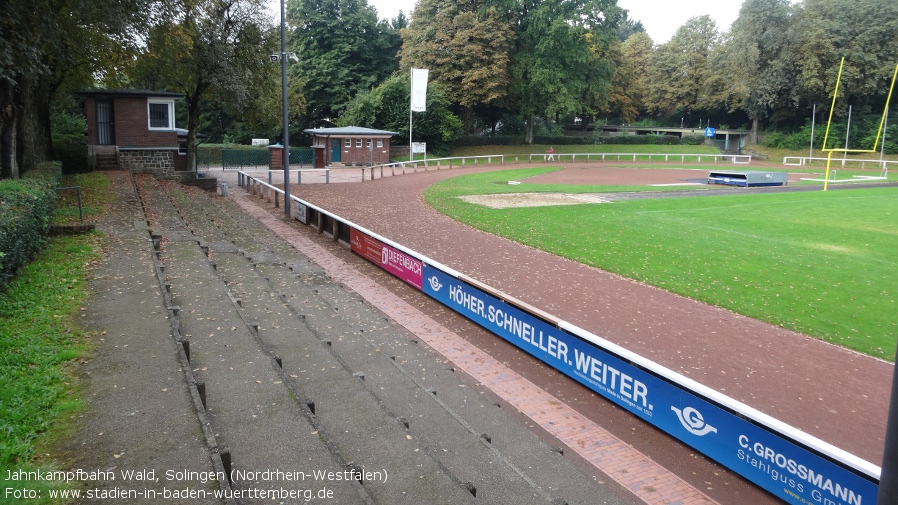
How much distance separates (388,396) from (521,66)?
182 ft

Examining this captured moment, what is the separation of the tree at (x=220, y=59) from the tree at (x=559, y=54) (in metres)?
29.1

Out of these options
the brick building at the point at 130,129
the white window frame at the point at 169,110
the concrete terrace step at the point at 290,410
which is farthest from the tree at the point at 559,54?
the concrete terrace step at the point at 290,410

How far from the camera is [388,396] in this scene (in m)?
8.22

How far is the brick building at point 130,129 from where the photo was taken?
1289 inches

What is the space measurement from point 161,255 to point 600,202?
64.8ft

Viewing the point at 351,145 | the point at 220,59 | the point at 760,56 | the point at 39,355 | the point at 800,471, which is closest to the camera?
the point at 800,471

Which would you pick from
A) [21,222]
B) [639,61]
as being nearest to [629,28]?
[639,61]

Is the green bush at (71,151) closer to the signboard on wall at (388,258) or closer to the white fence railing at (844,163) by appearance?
the signboard on wall at (388,258)

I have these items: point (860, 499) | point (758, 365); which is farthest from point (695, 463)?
point (758, 365)

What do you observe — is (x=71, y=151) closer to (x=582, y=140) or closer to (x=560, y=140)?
(x=560, y=140)

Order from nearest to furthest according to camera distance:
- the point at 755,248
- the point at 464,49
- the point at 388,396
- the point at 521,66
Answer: the point at 388,396
the point at 755,248
the point at 464,49
the point at 521,66

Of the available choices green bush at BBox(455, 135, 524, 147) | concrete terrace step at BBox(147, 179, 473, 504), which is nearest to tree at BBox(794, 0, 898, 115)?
green bush at BBox(455, 135, 524, 147)

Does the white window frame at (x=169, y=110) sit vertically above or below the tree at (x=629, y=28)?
below

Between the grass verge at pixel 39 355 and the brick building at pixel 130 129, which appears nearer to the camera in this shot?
the grass verge at pixel 39 355
